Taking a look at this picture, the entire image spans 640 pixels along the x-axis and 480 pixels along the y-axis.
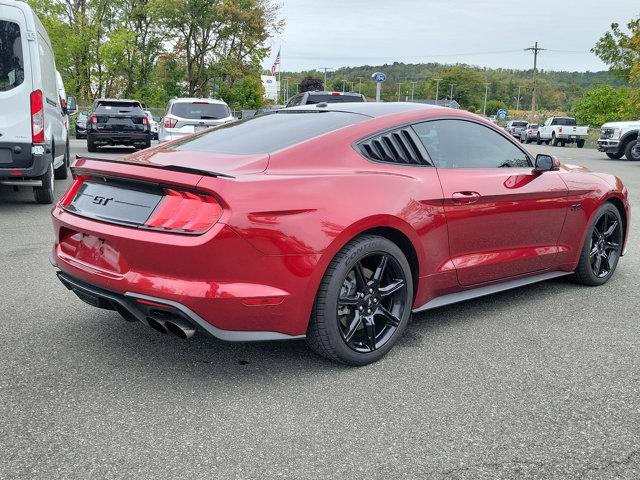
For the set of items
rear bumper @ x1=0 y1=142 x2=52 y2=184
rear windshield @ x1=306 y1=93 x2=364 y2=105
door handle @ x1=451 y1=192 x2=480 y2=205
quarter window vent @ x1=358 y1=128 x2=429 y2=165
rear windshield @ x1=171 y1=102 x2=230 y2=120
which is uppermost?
rear windshield @ x1=306 y1=93 x2=364 y2=105

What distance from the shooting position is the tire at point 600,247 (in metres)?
5.11

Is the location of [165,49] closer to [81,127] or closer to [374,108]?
[81,127]

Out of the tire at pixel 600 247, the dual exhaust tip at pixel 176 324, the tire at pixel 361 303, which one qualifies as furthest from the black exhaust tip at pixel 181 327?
the tire at pixel 600 247

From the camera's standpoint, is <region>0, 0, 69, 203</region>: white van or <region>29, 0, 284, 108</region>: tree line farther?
<region>29, 0, 284, 108</region>: tree line

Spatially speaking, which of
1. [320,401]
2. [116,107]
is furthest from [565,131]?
[320,401]

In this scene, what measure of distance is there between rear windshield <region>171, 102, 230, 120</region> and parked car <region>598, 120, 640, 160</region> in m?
16.4

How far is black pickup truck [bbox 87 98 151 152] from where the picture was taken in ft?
63.0

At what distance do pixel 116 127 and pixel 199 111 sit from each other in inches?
207

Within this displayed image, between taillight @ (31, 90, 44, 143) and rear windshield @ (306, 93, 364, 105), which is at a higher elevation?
rear windshield @ (306, 93, 364, 105)

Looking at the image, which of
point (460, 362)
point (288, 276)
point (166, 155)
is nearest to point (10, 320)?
point (166, 155)

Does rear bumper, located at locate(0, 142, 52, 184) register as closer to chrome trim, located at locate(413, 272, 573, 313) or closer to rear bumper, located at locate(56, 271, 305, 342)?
rear bumper, located at locate(56, 271, 305, 342)

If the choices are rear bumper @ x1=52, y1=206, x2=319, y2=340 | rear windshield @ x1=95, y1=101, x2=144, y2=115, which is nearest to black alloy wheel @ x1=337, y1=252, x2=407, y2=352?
rear bumper @ x1=52, y1=206, x2=319, y2=340

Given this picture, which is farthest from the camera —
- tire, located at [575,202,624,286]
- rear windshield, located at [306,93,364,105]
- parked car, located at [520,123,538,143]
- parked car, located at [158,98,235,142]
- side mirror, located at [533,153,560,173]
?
parked car, located at [520,123,538,143]

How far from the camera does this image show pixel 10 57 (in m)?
7.70
